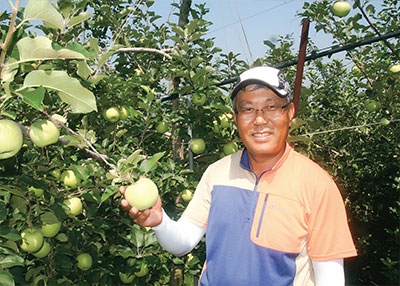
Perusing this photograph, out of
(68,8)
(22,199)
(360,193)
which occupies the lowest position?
(360,193)

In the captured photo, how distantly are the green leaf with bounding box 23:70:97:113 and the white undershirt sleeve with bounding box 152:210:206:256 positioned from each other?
467 millimetres

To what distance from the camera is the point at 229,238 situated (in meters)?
1.06

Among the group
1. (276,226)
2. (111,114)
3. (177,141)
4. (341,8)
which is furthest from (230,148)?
(341,8)

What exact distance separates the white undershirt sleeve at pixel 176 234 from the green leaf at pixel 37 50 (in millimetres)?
584

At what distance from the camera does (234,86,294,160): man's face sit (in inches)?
41.5

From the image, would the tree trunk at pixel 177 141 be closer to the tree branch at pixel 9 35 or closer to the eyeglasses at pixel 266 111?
the eyeglasses at pixel 266 111

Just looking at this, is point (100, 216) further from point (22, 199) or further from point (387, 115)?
point (387, 115)

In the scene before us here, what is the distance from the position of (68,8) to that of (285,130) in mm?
786

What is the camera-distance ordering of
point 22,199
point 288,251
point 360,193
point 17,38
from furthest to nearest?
point 360,193 < point 22,199 < point 288,251 < point 17,38

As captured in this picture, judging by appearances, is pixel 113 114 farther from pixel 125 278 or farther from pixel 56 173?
pixel 125 278

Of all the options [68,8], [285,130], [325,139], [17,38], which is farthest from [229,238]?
[325,139]

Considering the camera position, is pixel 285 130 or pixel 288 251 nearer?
pixel 288 251

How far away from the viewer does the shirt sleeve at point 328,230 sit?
0.94m

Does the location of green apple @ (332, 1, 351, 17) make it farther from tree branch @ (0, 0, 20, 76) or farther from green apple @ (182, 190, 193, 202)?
tree branch @ (0, 0, 20, 76)
